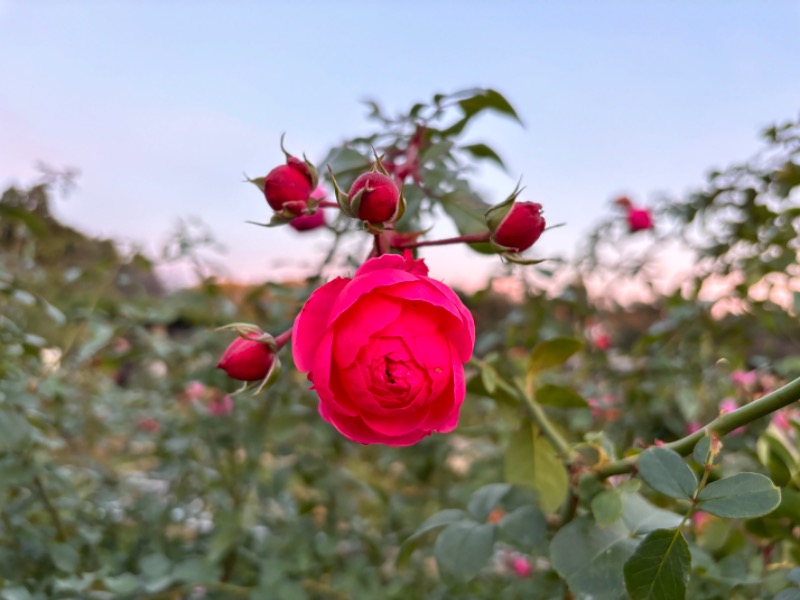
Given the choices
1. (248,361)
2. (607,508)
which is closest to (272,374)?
(248,361)

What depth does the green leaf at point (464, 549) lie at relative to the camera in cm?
51

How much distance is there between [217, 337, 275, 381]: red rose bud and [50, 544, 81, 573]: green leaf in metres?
0.50

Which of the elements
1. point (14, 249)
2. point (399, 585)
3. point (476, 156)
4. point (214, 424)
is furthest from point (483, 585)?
point (14, 249)

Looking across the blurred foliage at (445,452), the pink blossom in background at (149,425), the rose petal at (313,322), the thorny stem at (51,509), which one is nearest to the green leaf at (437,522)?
the blurred foliage at (445,452)

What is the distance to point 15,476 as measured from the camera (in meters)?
0.79

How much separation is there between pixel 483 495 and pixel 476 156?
311mm

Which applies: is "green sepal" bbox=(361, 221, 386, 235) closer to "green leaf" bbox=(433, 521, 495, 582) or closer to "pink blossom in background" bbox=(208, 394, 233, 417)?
"green leaf" bbox=(433, 521, 495, 582)

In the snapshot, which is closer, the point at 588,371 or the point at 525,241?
the point at 525,241

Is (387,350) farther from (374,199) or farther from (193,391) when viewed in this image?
(193,391)

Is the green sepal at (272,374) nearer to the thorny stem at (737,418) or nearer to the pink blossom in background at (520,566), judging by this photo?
the thorny stem at (737,418)

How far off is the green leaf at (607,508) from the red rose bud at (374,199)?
0.22m

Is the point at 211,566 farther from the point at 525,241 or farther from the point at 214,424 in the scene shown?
the point at 525,241

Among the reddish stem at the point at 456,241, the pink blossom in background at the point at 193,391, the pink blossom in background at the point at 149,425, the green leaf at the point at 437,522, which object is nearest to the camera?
the reddish stem at the point at 456,241

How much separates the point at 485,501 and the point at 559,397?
11 centimetres
